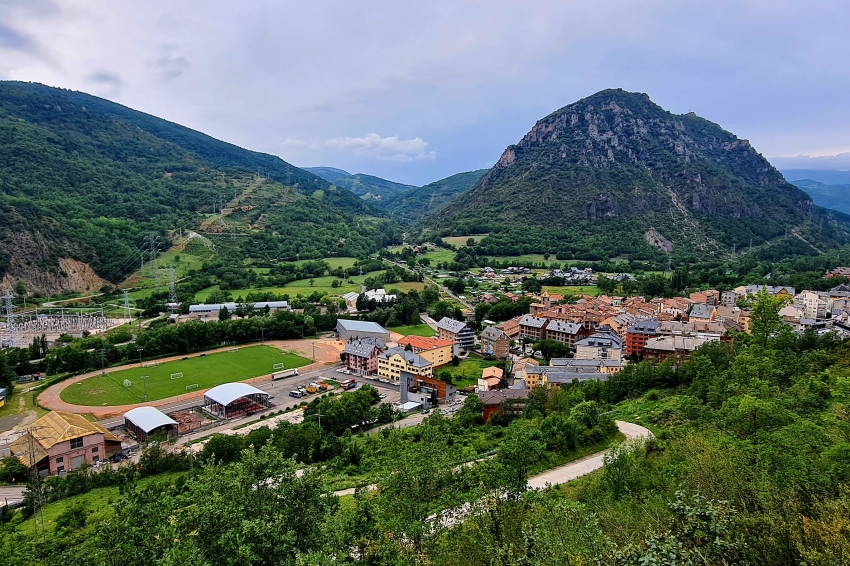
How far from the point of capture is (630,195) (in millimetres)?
121562

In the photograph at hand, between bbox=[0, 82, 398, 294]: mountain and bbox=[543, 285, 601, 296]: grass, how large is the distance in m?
47.3

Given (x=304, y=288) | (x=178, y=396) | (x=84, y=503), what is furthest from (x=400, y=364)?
(x=304, y=288)

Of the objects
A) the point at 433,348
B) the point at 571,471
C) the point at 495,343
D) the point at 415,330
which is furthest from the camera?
the point at 415,330

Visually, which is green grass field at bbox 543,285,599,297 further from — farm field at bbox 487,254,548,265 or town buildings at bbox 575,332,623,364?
town buildings at bbox 575,332,623,364

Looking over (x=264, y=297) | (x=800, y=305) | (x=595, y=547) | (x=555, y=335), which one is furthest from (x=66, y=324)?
(x=800, y=305)

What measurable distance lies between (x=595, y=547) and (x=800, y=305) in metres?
60.1

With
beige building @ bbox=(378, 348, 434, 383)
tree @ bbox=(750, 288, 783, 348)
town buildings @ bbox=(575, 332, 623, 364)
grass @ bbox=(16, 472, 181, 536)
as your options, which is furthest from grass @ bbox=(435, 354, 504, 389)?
grass @ bbox=(16, 472, 181, 536)

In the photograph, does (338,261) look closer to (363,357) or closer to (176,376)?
(363,357)

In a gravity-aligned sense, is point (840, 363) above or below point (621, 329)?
above

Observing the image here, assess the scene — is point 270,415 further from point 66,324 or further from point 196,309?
point 66,324

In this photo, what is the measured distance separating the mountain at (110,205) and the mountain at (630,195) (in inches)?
1411

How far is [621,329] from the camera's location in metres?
48.8

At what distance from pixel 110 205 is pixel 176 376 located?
7221 cm

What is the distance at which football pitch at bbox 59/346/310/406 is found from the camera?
38.3 metres
